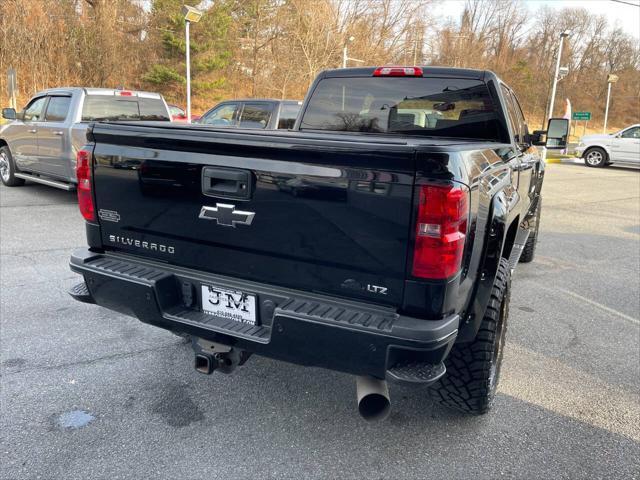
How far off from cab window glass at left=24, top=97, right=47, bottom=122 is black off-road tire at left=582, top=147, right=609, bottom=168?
63.8 ft

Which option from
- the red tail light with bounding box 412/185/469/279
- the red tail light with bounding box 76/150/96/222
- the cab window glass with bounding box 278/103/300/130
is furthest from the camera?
the cab window glass with bounding box 278/103/300/130

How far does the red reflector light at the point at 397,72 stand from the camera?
12.9ft

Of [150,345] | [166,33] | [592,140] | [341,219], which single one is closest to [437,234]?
[341,219]

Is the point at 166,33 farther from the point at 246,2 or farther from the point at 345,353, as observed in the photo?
the point at 345,353

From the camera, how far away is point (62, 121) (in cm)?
797

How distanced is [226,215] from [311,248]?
47cm

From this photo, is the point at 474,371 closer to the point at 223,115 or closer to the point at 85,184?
the point at 85,184

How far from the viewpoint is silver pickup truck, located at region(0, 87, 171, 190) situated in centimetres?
779

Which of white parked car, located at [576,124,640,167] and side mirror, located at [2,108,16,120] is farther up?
side mirror, located at [2,108,16,120]

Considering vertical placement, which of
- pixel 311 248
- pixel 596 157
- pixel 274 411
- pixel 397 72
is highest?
pixel 397 72

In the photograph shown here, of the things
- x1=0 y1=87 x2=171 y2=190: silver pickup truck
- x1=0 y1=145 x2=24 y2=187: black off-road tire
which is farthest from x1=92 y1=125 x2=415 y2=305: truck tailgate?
x1=0 y1=145 x2=24 y2=187: black off-road tire

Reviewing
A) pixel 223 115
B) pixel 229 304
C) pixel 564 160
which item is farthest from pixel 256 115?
pixel 564 160

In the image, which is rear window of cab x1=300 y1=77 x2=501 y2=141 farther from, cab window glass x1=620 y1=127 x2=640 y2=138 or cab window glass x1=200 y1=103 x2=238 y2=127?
cab window glass x1=620 y1=127 x2=640 y2=138

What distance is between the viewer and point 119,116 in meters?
8.27
